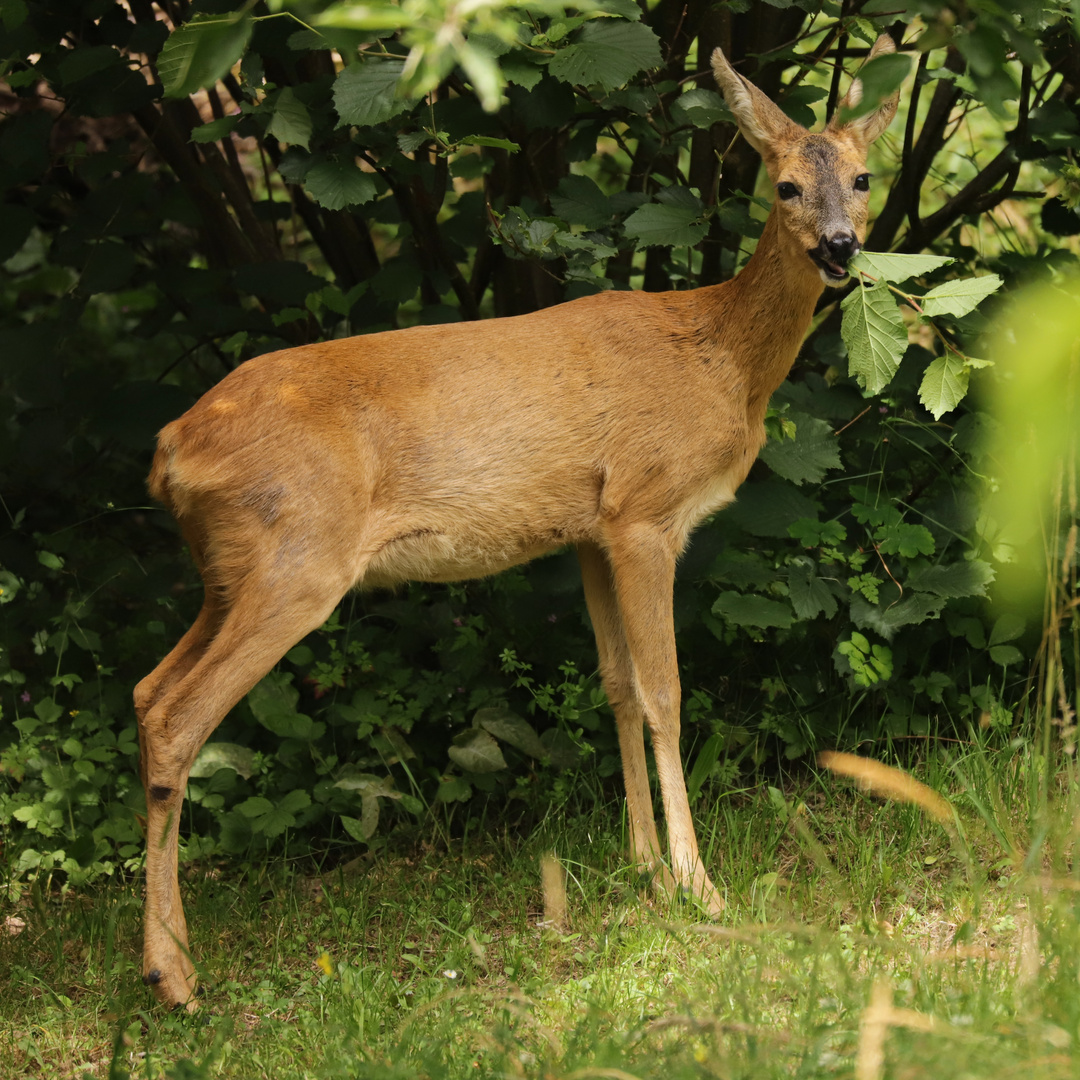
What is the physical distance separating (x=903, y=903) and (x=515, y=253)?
257 cm

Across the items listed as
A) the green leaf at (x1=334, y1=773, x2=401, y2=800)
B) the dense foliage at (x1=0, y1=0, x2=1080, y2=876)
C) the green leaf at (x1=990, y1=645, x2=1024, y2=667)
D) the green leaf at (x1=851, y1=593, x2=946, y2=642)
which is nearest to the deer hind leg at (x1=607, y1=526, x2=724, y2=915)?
the dense foliage at (x1=0, y1=0, x2=1080, y2=876)

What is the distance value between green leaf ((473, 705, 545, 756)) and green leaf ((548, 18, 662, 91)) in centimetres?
238

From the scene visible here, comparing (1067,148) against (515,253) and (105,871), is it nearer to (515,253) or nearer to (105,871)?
(515,253)

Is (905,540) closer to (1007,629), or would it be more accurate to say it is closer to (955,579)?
(955,579)

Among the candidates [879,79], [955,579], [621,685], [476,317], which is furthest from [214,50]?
[955,579]

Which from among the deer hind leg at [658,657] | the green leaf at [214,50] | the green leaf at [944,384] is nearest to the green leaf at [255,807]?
the deer hind leg at [658,657]

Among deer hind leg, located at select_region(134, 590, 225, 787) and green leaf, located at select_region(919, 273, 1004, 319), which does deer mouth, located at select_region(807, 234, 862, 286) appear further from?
deer hind leg, located at select_region(134, 590, 225, 787)

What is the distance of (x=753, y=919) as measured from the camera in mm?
3840

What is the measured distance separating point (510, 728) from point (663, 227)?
2.00 metres

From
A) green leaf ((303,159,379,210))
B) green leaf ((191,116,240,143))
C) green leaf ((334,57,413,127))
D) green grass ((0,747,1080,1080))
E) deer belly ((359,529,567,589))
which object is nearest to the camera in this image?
green grass ((0,747,1080,1080))

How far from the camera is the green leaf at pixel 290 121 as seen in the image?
4125mm

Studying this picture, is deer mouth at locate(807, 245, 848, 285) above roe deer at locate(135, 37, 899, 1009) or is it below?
above

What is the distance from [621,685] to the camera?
14.9ft

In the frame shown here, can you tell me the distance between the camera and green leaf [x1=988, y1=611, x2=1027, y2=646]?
4.84 metres
